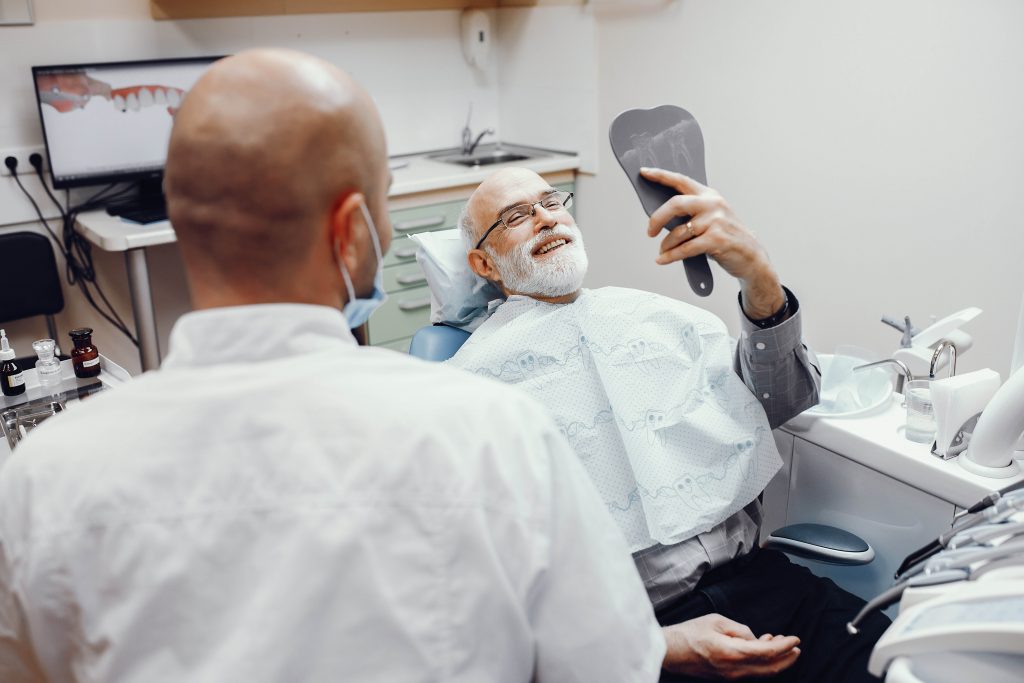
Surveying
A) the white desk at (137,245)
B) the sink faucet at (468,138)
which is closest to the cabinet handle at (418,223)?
the sink faucet at (468,138)

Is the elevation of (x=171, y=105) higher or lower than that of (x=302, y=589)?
higher

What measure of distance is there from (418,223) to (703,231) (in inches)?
84.8

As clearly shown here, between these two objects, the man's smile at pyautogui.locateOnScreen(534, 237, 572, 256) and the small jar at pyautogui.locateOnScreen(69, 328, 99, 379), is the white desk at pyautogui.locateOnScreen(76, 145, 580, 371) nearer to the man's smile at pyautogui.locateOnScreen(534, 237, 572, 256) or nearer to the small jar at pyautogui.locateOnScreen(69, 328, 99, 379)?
the man's smile at pyautogui.locateOnScreen(534, 237, 572, 256)

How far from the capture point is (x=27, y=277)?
310 cm

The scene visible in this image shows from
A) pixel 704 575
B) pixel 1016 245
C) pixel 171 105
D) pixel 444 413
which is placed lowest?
pixel 704 575

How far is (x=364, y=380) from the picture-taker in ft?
2.62

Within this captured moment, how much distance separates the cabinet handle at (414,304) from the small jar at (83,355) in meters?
1.78

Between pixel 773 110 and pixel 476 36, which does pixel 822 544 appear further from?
pixel 476 36

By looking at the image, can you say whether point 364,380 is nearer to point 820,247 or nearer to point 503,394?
point 503,394

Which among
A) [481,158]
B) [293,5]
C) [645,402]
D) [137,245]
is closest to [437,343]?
[645,402]

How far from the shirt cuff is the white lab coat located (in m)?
0.96

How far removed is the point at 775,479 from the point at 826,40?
5.41ft

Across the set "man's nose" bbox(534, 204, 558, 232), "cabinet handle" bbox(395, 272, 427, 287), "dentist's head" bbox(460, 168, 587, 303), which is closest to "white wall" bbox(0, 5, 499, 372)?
"cabinet handle" bbox(395, 272, 427, 287)

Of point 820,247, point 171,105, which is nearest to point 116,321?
point 171,105
